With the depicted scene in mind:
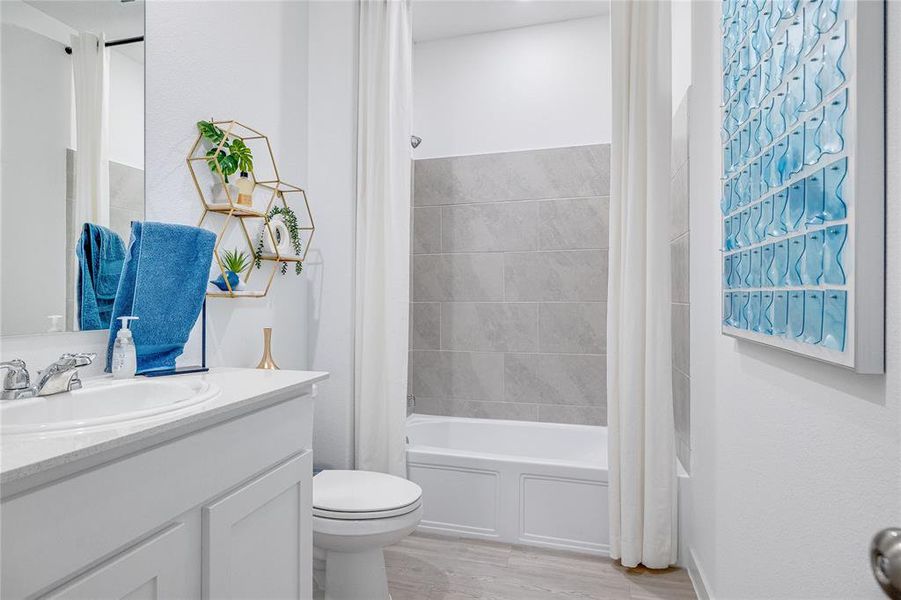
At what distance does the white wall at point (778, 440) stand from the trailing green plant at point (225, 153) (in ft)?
5.39

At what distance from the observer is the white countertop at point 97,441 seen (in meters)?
0.67

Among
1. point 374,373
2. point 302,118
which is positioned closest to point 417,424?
point 374,373

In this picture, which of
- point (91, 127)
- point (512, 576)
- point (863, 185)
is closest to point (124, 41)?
point (91, 127)

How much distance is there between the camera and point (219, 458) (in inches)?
41.4

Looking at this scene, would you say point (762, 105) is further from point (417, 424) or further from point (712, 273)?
point (417, 424)

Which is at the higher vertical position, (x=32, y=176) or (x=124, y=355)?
(x=32, y=176)

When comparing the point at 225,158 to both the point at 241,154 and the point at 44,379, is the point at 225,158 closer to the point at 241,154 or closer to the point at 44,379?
the point at 241,154

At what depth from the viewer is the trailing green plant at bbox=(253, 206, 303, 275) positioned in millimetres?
1998

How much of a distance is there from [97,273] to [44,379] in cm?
36

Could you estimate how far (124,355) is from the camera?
130cm

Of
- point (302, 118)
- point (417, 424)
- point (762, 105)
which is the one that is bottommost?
point (417, 424)

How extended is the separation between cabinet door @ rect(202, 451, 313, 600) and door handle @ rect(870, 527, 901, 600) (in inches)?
41.8

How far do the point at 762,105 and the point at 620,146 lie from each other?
40.7 inches

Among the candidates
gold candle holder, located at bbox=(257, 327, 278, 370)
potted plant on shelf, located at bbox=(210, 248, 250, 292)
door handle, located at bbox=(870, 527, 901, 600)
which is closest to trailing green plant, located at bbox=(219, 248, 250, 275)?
potted plant on shelf, located at bbox=(210, 248, 250, 292)
